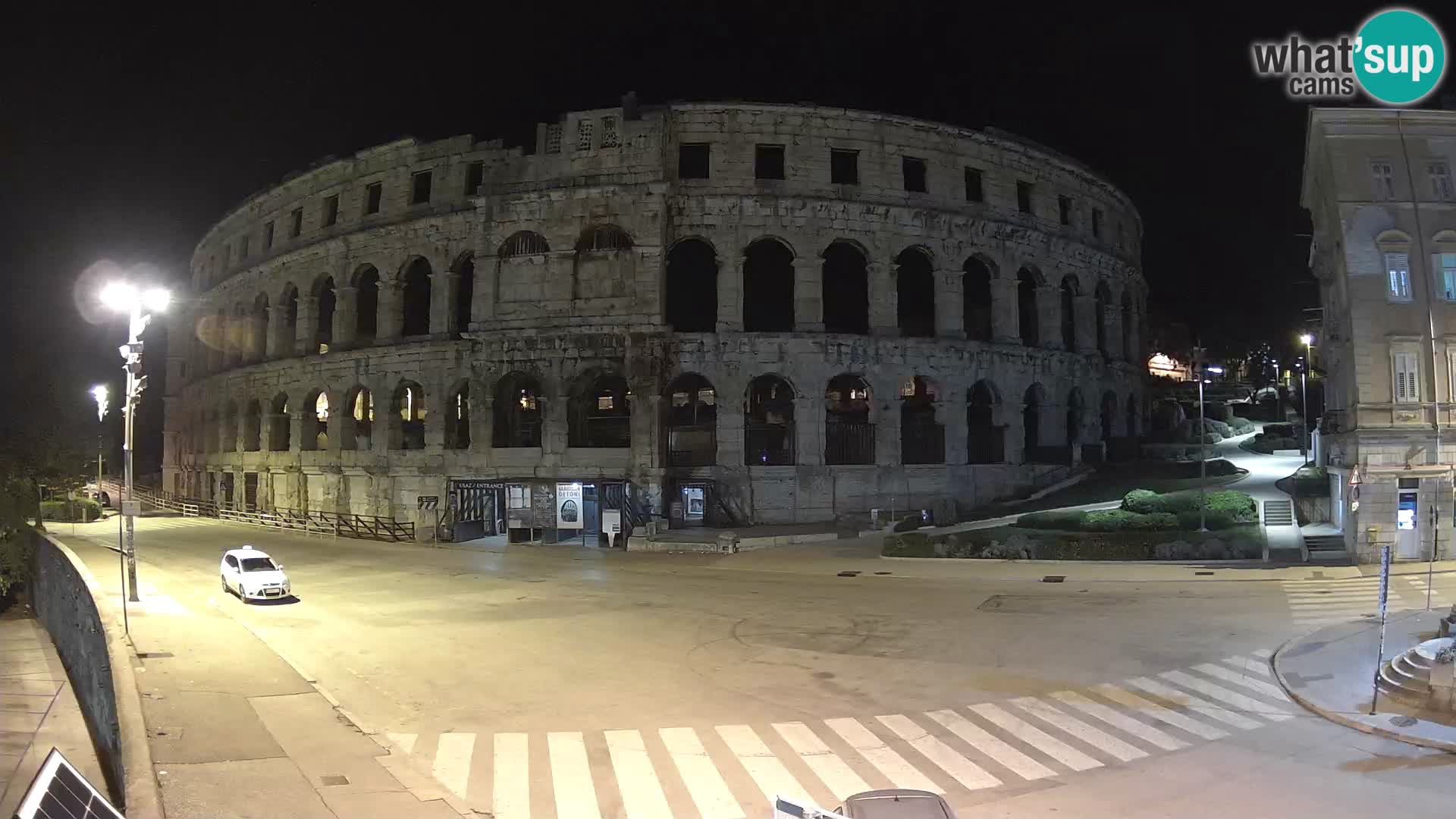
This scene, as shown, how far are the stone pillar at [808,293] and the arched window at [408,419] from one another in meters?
21.1

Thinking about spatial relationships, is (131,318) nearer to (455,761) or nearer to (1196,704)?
(455,761)

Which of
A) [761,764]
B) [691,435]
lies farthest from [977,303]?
[761,764]

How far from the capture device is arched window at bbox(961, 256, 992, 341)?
5588 centimetres

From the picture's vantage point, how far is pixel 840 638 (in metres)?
19.3

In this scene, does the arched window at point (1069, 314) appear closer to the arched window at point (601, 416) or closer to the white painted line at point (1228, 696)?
the arched window at point (601, 416)

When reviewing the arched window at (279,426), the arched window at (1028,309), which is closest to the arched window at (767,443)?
the arched window at (1028,309)

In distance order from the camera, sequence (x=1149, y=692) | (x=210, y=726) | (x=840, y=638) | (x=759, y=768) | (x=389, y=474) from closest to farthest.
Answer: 1. (x=759, y=768)
2. (x=210, y=726)
3. (x=1149, y=692)
4. (x=840, y=638)
5. (x=389, y=474)

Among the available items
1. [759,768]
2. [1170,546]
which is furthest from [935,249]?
[759,768]

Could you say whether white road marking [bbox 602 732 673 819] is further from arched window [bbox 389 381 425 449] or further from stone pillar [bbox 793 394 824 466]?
arched window [bbox 389 381 425 449]

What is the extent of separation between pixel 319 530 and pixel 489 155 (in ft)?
74.7

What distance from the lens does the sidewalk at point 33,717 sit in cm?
1970

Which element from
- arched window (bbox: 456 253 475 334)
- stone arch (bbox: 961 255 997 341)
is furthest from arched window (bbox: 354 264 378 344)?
stone arch (bbox: 961 255 997 341)

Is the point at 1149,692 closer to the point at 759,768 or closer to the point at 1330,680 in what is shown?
the point at 1330,680

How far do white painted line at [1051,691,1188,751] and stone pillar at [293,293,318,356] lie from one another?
49.5 meters
